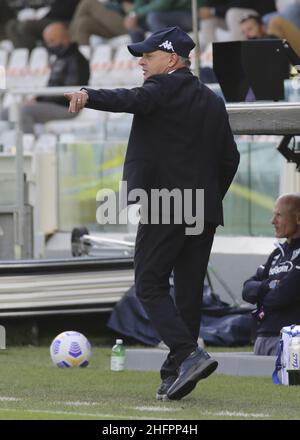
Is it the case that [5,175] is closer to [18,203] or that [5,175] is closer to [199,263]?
[18,203]

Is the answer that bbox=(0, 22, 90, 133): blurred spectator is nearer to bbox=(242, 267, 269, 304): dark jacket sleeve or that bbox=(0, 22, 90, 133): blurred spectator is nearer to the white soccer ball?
the white soccer ball

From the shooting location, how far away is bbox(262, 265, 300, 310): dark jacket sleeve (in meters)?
9.16

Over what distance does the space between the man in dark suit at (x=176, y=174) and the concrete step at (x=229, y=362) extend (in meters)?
1.63

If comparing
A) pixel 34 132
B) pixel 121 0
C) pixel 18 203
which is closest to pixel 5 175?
pixel 18 203

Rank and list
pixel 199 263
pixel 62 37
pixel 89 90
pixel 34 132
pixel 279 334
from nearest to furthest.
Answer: pixel 89 90
pixel 199 263
pixel 279 334
pixel 34 132
pixel 62 37

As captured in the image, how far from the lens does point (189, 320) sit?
750 cm

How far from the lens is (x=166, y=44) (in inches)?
288

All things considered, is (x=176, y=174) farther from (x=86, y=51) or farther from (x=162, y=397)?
(x=86, y=51)

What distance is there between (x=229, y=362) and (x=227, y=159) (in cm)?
216

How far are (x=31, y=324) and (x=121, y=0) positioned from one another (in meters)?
11.6

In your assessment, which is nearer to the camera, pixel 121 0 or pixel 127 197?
pixel 127 197

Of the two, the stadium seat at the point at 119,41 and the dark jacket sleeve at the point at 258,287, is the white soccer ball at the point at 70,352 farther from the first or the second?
the stadium seat at the point at 119,41

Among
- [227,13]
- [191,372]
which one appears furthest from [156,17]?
[191,372]

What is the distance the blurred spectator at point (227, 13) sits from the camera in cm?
1852
